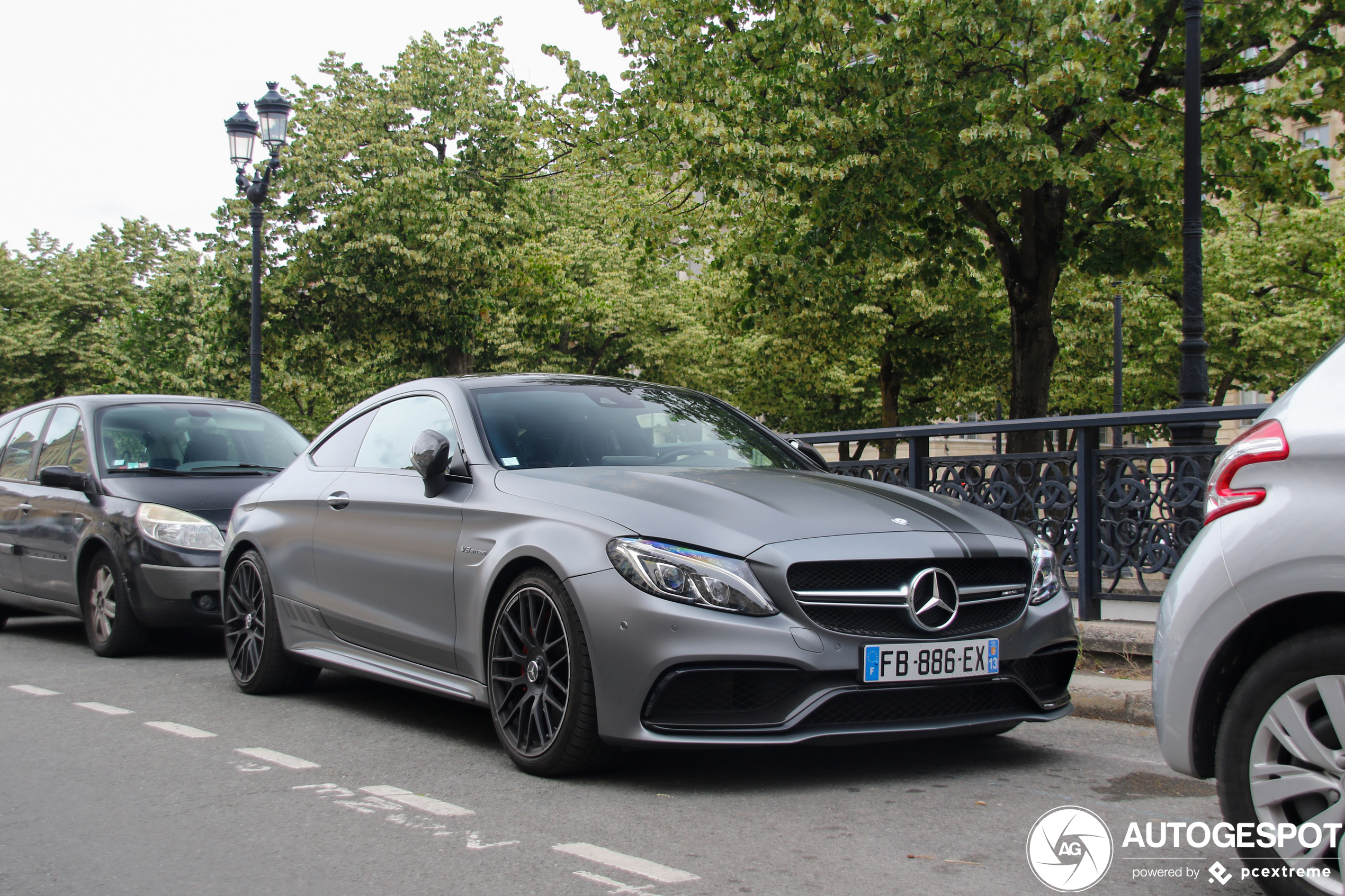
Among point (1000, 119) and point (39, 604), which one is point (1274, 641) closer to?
point (39, 604)

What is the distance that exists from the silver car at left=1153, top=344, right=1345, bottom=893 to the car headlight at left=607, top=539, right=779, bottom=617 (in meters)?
1.40

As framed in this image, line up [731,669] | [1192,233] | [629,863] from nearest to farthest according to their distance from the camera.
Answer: [629,863] < [731,669] < [1192,233]

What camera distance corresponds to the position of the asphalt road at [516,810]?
3721 mm

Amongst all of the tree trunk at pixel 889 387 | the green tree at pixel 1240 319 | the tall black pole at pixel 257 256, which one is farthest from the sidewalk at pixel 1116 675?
the green tree at pixel 1240 319

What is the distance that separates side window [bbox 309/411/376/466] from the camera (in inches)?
263

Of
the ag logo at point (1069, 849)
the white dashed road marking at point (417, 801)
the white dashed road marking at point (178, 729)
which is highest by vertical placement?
the ag logo at point (1069, 849)

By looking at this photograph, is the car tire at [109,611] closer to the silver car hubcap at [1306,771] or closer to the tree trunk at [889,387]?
the silver car hubcap at [1306,771]

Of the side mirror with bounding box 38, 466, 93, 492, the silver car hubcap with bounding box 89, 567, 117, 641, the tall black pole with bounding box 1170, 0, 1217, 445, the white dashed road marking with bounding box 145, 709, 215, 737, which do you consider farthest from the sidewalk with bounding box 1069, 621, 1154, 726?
the side mirror with bounding box 38, 466, 93, 492

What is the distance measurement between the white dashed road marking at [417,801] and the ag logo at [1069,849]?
70.7 inches

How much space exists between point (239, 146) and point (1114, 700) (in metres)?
16.8

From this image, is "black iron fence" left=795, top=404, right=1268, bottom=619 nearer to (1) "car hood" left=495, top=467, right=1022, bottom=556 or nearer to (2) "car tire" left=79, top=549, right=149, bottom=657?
(1) "car hood" left=495, top=467, right=1022, bottom=556

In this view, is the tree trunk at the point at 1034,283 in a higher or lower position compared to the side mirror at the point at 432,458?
higher

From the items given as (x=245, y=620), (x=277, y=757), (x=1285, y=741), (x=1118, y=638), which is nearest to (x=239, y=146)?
(x=245, y=620)

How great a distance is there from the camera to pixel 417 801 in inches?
182
